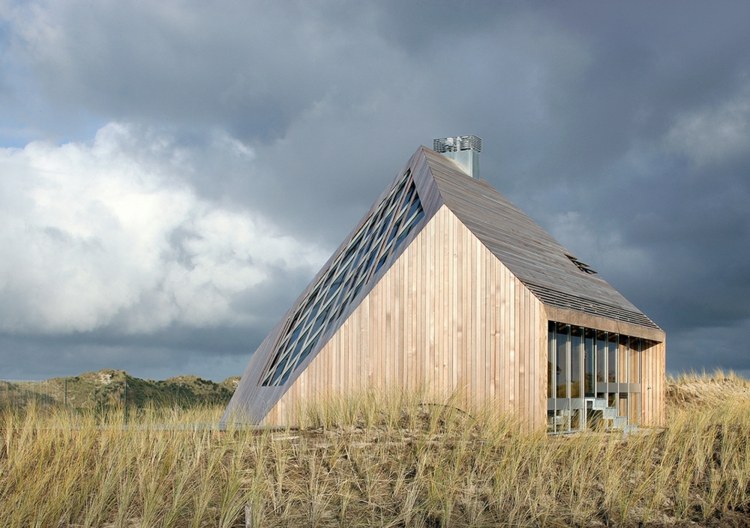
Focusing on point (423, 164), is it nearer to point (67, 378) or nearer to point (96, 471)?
point (96, 471)

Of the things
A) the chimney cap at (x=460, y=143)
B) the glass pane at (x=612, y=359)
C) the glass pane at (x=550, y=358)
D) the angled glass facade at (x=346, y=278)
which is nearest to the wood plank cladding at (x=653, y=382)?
the glass pane at (x=612, y=359)

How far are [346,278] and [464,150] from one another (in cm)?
912

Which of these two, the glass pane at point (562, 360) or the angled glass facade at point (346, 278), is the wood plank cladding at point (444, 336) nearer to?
the angled glass facade at point (346, 278)

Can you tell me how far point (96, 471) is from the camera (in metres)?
8.47

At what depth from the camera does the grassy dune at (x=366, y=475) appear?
8.05 m

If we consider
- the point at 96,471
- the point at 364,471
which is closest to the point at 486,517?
A: the point at 364,471

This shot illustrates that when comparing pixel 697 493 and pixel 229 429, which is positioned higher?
pixel 229 429

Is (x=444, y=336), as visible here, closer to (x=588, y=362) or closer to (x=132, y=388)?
(x=588, y=362)

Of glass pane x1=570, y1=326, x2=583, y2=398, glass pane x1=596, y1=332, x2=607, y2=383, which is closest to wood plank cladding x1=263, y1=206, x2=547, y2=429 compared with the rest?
glass pane x1=570, y1=326, x2=583, y2=398

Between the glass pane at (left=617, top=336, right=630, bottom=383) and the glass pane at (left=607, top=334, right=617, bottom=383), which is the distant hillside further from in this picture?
the glass pane at (left=607, top=334, right=617, bottom=383)

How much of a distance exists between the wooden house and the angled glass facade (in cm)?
5

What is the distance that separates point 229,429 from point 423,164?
33.9 feet

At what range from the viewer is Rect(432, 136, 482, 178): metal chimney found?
25156 millimetres

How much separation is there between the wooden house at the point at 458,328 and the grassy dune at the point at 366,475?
188cm
